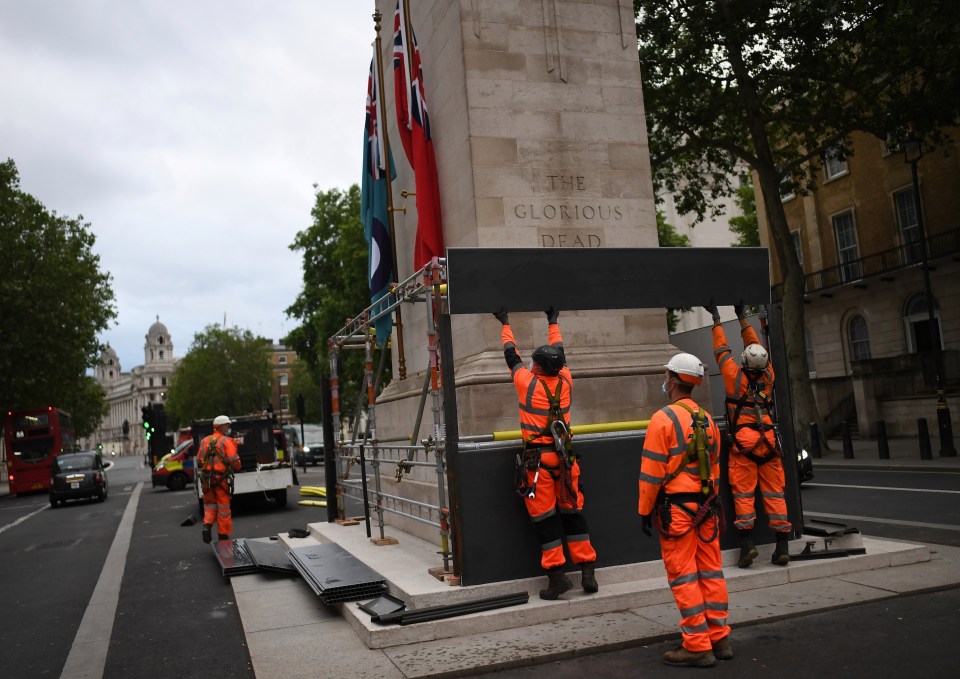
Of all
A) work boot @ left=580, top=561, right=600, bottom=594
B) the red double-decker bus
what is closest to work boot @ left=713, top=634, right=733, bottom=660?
work boot @ left=580, top=561, right=600, bottom=594

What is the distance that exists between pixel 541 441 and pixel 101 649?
161 inches

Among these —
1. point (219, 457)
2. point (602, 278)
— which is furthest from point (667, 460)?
point (219, 457)

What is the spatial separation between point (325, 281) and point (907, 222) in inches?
1202

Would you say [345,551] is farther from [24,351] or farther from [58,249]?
[58,249]

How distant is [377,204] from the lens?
12008 millimetres

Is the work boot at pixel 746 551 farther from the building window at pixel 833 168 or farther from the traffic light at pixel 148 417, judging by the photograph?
the traffic light at pixel 148 417

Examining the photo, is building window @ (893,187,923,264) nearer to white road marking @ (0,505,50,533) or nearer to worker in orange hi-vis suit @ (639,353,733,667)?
worker in orange hi-vis suit @ (639,353,733,667)

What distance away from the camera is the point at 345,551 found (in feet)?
29.9

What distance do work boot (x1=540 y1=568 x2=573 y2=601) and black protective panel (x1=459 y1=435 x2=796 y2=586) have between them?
284 mm

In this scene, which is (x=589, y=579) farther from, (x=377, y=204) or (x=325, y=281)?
(x=325, y=281)

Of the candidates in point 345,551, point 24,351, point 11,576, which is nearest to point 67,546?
point 11,576

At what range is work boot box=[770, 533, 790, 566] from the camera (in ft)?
22.8

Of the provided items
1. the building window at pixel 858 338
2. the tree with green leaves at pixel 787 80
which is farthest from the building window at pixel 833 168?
the tree with green leaves at pixel 787 80

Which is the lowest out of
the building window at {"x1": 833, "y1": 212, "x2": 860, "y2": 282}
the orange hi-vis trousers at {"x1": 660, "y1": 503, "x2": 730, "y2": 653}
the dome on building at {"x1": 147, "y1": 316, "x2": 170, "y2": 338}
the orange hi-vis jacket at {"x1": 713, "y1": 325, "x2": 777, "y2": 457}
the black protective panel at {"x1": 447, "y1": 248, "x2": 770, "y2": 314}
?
the orange hi-vis trousers at {"x1": 660, "y1": 503, "x2": 730, "y2": 653}
